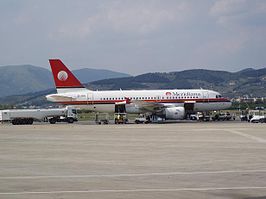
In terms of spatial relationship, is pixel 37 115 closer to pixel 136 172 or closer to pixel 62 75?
pixel 62 75

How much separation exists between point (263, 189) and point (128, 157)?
9905 mm

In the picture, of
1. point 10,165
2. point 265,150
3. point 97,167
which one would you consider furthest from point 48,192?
point 265,150

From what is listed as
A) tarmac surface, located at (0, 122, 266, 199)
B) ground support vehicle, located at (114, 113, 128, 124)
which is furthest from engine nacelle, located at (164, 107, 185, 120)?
tarmac surface, located at (0, 122, 266, 199)

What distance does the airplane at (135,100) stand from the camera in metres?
67.6

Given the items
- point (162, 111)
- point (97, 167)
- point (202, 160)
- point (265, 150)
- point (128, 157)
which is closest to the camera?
point (97, 167)

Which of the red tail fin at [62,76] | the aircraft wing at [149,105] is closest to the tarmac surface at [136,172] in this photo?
the aircraft wing at [149,105]

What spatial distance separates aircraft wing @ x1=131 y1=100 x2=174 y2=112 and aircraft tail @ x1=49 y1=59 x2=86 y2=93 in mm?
8560

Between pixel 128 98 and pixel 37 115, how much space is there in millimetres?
16471

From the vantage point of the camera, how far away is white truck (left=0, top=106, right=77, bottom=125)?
74938 mm

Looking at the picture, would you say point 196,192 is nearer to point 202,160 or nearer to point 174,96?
point 202,160

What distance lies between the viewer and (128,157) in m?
23.0

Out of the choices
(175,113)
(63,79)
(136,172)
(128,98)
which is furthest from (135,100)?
(136,172)

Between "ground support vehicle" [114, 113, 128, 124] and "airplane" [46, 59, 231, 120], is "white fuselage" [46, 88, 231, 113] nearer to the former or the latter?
"airplane" [46, 59, 231, 120]

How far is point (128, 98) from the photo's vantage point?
68750 mm
